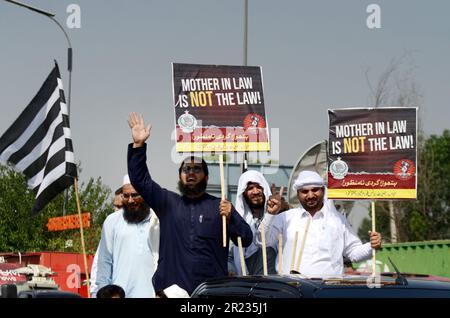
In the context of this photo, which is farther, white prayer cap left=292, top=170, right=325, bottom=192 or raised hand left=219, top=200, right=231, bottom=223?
white prayer cap left=292, top=170, right=325, bottom=192

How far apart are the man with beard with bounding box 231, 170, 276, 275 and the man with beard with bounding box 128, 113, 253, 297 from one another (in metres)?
0.87

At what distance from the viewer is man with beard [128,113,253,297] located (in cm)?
851

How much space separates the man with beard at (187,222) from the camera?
8508 mm

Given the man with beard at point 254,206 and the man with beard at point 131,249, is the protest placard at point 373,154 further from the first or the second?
the man with beard at point 131,249

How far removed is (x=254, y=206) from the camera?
9688 millimetres

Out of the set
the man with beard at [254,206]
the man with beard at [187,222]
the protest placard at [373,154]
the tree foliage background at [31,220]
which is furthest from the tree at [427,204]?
the man with beard at [187,222]

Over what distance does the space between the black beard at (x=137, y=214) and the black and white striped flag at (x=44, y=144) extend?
160cm

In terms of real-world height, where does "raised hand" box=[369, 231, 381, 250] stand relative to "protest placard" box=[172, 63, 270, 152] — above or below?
below

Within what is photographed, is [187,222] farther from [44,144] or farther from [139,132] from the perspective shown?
[44,144]

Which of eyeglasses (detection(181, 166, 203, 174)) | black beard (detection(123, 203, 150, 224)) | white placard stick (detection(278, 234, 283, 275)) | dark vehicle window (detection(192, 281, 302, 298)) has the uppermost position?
eyeglasses (detection(181, 166, 203, 174))

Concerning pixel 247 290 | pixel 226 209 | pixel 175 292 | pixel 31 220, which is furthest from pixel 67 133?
pixel 31 220

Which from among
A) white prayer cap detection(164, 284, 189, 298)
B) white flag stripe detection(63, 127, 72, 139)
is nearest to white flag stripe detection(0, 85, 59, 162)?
white flag stripe detection(63, 127, 72, 139)

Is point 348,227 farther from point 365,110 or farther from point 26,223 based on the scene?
point 26,223

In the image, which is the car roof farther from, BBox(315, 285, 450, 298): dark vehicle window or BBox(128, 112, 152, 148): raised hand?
BBox(128, 112, 152, 148): raised hand
